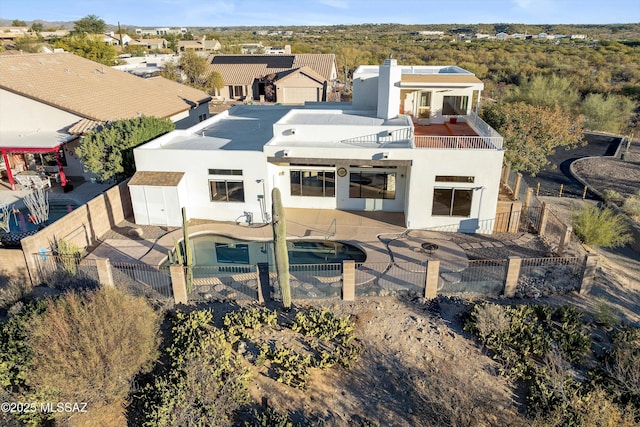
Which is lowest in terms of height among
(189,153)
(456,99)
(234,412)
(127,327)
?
(234,412)

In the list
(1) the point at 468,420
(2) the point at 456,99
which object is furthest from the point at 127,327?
(2) the point at 456,99

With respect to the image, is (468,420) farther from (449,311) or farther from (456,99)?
(456,99)

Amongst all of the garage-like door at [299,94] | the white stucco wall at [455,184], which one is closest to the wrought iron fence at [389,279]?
the white stucco wall at [455,184]

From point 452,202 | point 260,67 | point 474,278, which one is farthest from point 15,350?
point 260,67

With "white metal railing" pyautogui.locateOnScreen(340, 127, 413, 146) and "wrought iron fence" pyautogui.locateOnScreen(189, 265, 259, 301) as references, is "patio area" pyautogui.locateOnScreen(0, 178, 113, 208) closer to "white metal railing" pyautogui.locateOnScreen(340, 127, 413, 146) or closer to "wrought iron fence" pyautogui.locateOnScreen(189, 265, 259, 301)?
"wrought iron fence" pyautogui.locateOnScreen(189, 265, 259, 301)

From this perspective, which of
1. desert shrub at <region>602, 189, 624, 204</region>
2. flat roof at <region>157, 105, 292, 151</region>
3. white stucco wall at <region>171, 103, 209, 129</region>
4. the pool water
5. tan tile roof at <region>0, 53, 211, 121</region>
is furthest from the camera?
white stucco wall at <region>171, 103, 209, 129</region>

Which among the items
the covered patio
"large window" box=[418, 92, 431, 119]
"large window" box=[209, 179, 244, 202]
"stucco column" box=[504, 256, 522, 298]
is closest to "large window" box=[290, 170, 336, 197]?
"large window" box=[209, 179, 244, 202]
